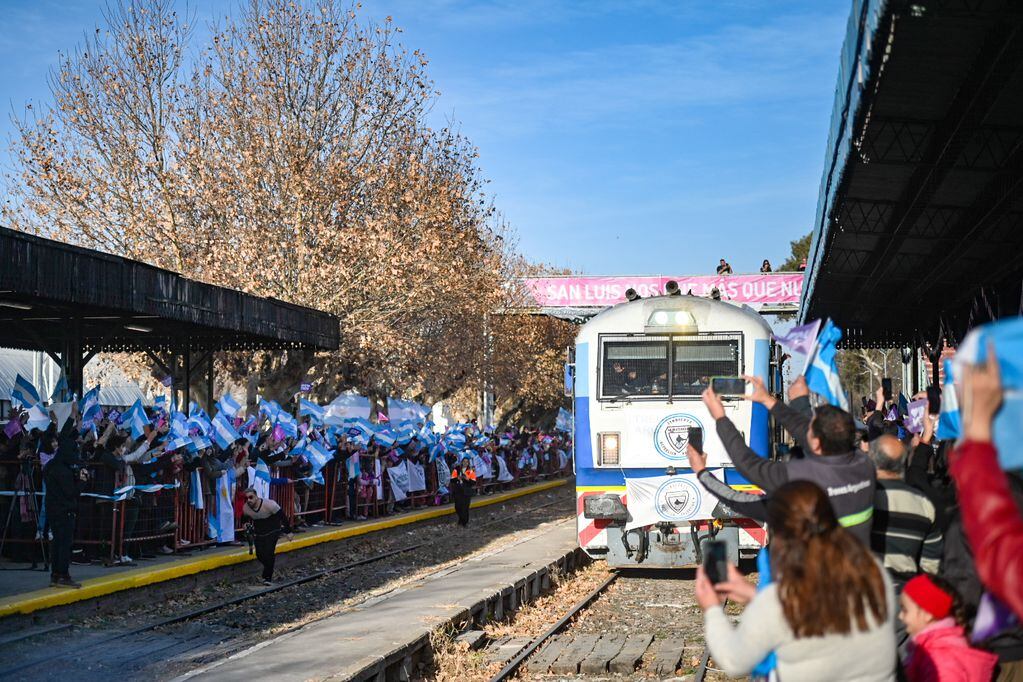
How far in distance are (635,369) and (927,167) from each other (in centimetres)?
417

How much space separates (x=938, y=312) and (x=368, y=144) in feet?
46.5

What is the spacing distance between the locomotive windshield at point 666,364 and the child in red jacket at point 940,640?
Answer: 1014 centimetres

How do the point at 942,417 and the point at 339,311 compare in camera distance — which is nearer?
the point at 942,417

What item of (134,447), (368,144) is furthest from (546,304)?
(134,447)

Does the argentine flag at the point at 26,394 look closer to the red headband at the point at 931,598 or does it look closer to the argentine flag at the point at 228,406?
the argentine flag at the point at 228,406

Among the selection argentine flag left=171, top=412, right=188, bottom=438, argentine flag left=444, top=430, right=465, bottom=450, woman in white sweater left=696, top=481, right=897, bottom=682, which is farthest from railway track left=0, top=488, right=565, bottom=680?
argentine flag left=444, top=430, right=465, bottom=450

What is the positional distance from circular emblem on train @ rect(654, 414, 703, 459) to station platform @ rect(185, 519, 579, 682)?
2.45 metres

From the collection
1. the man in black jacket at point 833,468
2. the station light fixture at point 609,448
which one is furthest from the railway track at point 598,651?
the man in black jacket at point 833,468

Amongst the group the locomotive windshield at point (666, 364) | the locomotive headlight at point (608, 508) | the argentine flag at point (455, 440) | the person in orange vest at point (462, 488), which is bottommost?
the person in orange vest at point (462, 488)

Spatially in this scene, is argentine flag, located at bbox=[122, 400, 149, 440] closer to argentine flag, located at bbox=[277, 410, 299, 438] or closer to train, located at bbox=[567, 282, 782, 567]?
argentine flag, located at bbox=[277, 410, 299, 438]

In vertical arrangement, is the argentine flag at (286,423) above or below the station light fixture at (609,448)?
above

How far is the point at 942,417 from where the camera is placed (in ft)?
23.2

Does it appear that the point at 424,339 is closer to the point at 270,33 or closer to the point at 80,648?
the point at 270,33

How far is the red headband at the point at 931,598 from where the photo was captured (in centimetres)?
499
